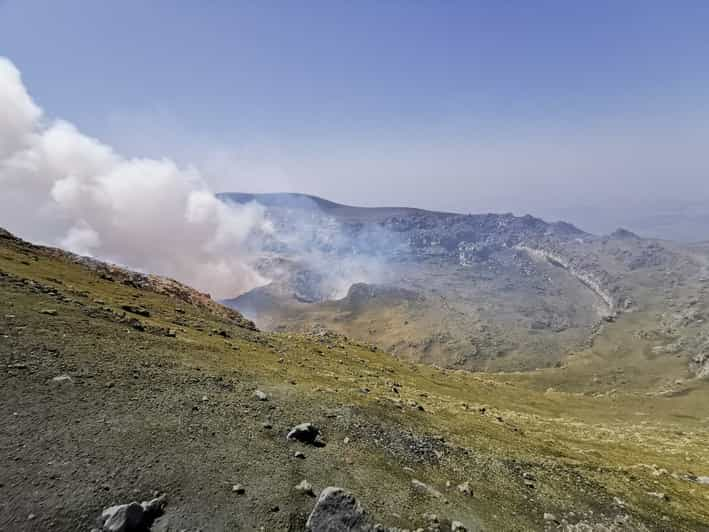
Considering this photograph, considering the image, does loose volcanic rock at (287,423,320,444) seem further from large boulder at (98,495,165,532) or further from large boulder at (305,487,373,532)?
large boulder at (98,495,165,532)

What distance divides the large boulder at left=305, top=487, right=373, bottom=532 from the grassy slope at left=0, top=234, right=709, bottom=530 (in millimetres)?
722

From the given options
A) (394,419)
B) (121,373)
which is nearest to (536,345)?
(394,419)

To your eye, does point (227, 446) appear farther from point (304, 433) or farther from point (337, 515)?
point (337, 515)

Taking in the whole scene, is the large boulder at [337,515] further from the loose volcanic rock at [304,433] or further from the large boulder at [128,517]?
the large boulder at [128,517]

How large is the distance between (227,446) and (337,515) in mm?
5487

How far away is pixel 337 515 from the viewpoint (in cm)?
1266

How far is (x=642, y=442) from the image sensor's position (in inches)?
1578

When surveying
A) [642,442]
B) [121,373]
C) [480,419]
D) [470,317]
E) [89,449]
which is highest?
[470,317]

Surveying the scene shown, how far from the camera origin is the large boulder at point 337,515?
12.5 metres

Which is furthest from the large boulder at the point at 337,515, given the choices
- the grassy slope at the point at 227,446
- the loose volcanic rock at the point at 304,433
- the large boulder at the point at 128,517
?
the large boulder at the point at 128,517

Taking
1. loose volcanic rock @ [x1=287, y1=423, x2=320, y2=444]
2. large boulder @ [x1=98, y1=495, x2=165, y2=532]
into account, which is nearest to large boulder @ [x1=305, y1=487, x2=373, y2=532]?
loose volcanic rock @ [x1=287, y1=423, x2=320, y2=444]

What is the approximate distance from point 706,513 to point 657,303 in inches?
8566

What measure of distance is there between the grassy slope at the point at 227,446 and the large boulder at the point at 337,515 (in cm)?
72

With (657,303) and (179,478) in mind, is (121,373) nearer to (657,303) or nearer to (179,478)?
(179,478)
